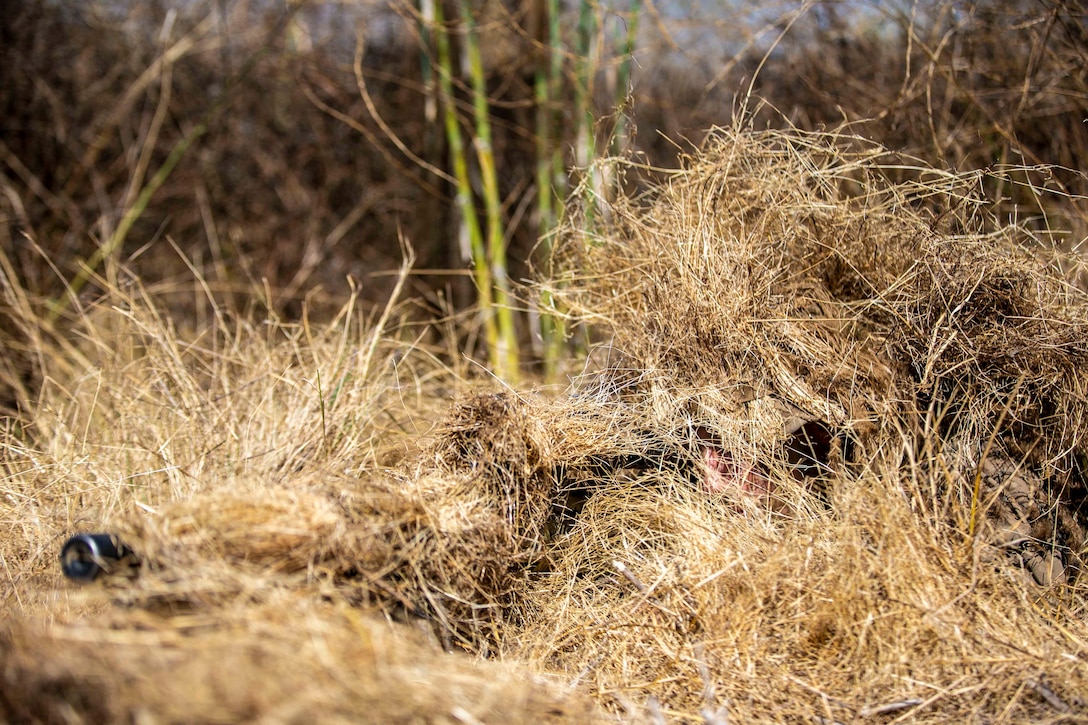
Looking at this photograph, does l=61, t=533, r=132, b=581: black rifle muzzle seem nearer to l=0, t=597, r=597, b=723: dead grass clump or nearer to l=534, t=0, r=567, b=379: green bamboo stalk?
l=0, t=597, r=597, b=723: dead grass clump

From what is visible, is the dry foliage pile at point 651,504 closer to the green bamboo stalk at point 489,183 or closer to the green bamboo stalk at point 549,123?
the green bamboo stalk at point 489,183

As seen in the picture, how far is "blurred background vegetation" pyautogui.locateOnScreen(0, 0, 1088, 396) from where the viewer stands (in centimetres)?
361

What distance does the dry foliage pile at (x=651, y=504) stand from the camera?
1.48m

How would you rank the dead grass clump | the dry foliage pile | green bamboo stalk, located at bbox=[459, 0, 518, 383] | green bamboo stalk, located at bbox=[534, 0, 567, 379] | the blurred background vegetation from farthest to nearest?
green bamboo stalk, located at bbox=[534, 0, 567, 379], green bamboo stalk, located at bbox=[459, 0, 518, 383], the blurred background vegetation, the dry foliage pile, the dead grass clump

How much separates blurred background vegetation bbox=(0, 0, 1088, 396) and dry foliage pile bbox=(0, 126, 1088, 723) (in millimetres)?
960

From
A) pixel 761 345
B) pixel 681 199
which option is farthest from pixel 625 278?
pixel 761 345

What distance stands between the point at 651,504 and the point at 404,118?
434cm

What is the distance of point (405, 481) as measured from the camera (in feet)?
6.84

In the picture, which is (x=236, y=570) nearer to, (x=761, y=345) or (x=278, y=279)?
(x=761, y=345)

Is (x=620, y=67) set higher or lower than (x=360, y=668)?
higher

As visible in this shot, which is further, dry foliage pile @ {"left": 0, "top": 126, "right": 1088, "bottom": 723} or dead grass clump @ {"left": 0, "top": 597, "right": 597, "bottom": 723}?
dry foliage pile @ {"left": 0, "top": 126, "right": 1088, "bottom": 723}

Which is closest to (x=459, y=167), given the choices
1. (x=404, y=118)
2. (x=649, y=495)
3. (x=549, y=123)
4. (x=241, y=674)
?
(x=549, y=123)

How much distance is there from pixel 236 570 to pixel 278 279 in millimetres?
4339

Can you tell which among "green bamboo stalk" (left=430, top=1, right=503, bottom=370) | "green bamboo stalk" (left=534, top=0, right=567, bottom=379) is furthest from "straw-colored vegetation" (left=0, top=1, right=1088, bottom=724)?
"green bamboo stalk" (left=534, top=0, right=567, bottom=379)
